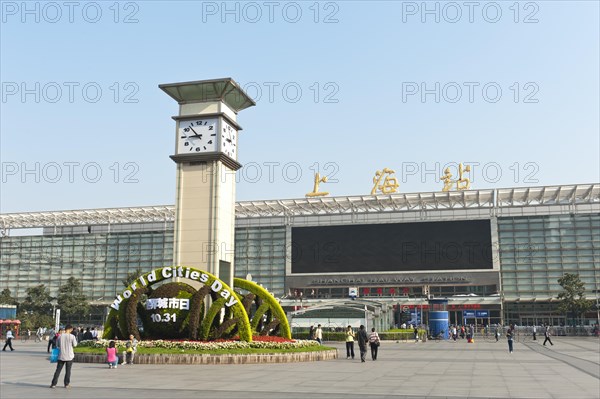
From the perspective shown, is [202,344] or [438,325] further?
[438,325]

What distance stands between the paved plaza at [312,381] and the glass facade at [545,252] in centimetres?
7161

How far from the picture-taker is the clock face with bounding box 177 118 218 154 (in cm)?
3691

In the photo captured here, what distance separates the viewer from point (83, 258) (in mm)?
115250

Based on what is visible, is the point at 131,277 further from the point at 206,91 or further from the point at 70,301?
the point at 206,91

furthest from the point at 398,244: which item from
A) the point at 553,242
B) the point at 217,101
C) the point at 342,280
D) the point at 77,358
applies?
the point at 77,358

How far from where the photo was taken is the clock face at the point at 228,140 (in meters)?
37.1

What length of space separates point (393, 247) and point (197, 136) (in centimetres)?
6643

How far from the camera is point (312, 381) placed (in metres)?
19.7

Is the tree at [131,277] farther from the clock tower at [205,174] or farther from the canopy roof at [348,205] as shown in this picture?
the clock tower at [205,174]

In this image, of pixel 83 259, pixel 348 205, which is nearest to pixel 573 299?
pixel 348 205

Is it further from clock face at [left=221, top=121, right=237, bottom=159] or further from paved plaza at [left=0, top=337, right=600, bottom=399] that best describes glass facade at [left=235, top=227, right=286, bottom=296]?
paved plaza at [left=0, top=337, right=600, bottom=399]

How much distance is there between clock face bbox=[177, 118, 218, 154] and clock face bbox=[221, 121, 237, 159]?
1.70 feet

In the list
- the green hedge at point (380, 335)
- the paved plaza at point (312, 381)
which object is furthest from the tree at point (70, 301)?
the paved plaza at point (312, 381)

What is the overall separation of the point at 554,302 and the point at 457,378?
270ft
